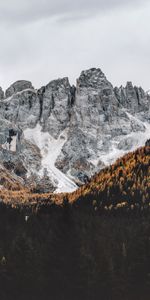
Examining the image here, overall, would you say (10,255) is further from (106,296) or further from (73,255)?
(106,296)

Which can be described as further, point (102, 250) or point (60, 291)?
point (102, 250)

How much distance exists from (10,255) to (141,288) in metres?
51.4

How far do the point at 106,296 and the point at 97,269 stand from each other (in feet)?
57.4

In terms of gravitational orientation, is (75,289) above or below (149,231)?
below

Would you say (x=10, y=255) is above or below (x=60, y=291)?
above

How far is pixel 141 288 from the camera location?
171 m

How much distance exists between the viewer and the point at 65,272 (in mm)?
185500

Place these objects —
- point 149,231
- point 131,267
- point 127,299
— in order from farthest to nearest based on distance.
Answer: point 149,231
point 131,267
point 127,299

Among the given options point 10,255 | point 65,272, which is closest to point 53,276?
point 65,272

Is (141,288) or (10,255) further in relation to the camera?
(10,255)

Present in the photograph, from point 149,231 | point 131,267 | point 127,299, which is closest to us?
point 127,299

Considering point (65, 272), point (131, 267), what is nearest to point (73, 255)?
point (65, 272)

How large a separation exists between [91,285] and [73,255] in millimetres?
20027

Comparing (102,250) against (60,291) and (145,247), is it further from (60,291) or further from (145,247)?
(60,291)
